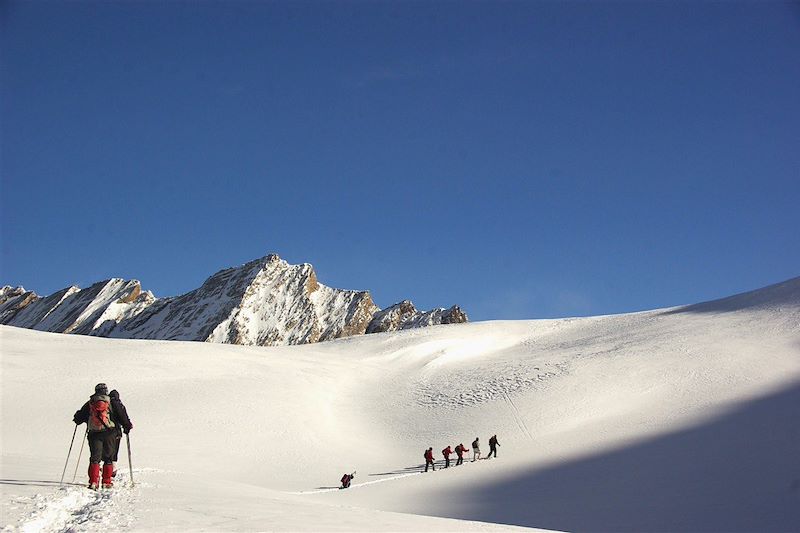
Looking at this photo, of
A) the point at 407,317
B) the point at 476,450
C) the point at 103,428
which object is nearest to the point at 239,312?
the point at 407,317

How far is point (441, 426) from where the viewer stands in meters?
29.4

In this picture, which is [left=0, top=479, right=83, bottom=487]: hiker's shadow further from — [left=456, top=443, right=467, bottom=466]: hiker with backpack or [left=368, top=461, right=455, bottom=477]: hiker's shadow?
[left=456, top=443, right=467, bottom=466]: hiker with backpack

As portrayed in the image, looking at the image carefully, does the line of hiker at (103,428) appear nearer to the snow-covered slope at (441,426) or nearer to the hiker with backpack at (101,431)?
the hiker with backpack at (101,431)

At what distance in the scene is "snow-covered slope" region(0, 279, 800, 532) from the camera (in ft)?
35.2

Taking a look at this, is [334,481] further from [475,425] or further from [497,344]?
[497,344]

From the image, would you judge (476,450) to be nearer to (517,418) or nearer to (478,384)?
(517,418)

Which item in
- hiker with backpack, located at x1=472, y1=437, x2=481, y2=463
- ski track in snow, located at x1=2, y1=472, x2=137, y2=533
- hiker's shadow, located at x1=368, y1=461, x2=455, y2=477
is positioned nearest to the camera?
ski track in snow, located at x1=2, y1=472, x2=137, y2=533

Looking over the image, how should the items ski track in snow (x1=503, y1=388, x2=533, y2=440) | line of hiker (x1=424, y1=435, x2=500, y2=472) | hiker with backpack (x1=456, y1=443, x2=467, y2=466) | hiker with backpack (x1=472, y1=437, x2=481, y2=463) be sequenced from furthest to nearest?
1. ski track in snow (x1=503, y1=388, x2=533, y2=440)
2. hiker with backpack (x1=472, y1=437, x2=481, y2=463)
3. hiker with backpack (x1=456, y1=443, x2=467, y2=466)
4. line of hiker (x1=424, y1=435, x2=500, y2=472)

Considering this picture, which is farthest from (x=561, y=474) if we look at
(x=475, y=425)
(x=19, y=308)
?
(x=19, y=308)

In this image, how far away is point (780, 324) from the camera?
119 ft

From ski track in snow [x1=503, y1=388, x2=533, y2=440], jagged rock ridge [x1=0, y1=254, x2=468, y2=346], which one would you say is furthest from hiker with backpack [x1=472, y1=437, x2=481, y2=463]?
jagged rock ridge [x1=0, y1=254, x2=468, y2=346]

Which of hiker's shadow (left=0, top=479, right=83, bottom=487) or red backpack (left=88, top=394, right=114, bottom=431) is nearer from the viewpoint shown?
hiker's shadow (left=0, top=479, right=83, bottom=487)

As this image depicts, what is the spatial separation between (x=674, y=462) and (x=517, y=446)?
7318 millimetres

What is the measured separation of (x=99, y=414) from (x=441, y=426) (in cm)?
2033
